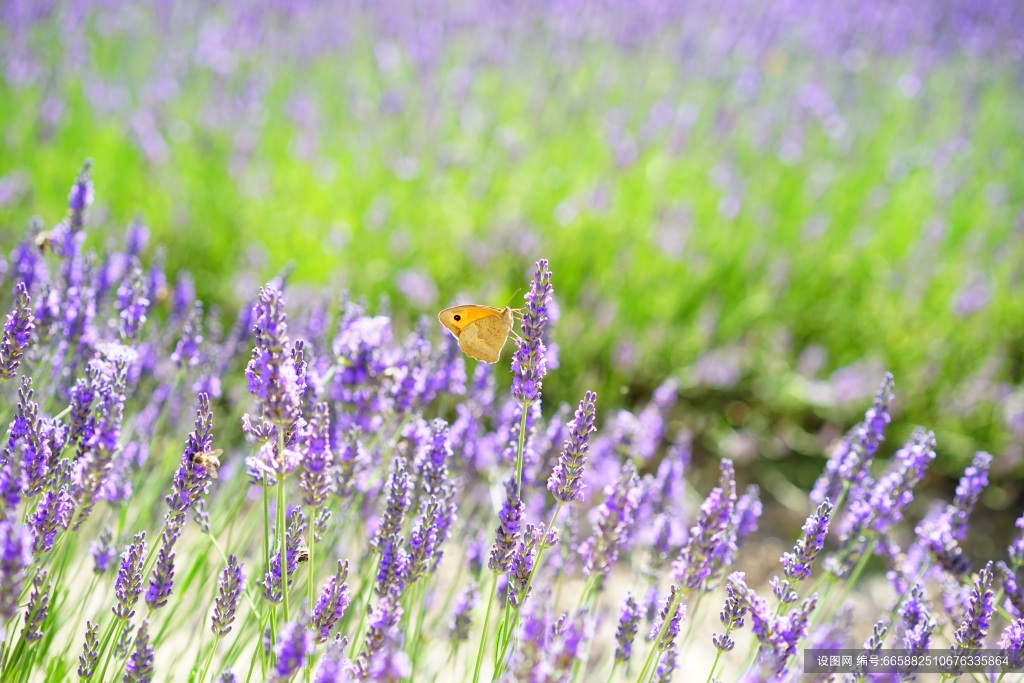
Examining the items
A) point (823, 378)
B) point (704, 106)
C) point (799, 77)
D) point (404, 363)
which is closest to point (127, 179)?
point (404, 363)

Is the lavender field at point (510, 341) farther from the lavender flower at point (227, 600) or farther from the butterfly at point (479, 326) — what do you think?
the butterfly at point (479, 326)

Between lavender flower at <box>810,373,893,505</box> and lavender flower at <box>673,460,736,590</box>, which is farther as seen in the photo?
lavender flower at <box>810,373,893,505</box>

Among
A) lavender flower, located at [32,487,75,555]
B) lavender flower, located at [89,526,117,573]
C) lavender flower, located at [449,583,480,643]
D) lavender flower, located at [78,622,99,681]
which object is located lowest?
lavender flower, located at [78,622,99,681]

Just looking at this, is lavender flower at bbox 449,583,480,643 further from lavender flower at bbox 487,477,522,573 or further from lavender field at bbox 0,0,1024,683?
lavender flower at bbox 487,477,522,573

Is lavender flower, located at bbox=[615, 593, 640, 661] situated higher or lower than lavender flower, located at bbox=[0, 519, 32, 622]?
higher

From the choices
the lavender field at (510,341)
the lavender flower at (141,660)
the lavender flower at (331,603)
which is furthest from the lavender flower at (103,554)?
the lavender flower at (331,603)

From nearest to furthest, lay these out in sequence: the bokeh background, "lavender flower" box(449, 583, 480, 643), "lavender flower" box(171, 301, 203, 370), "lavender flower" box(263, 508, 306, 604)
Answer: "lavender flower" box(263, 508, 306, 604) < "lavender flower" box(449, 583, 480, 643) < "lavender flower" box(171, 301, 203, 370) < the bokeh background

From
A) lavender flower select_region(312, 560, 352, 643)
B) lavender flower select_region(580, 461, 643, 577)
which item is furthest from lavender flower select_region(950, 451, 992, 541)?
lavender flower select_region(312, 560, 352, 643)

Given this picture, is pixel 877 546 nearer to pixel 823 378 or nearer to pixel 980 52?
pixel 823 378
